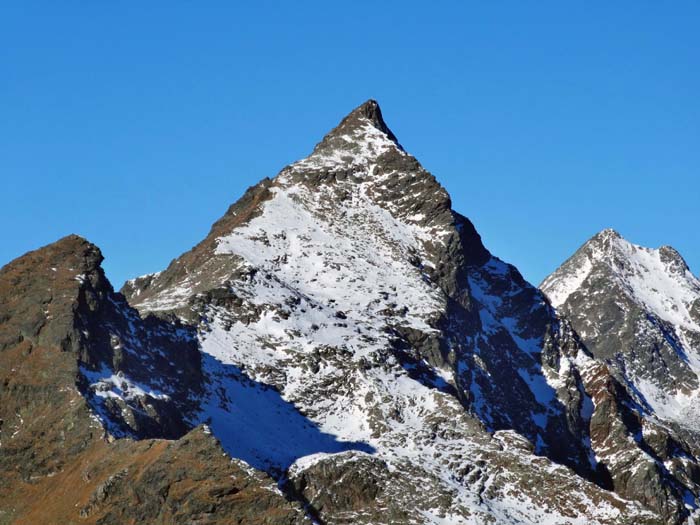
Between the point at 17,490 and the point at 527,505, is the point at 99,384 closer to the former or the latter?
the point at 17,490

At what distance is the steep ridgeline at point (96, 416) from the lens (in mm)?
155375

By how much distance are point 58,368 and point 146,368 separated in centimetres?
1458

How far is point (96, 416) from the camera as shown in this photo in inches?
6777

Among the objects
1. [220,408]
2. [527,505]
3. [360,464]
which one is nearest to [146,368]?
[220,408]

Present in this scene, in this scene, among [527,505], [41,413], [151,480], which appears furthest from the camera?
[527,505]

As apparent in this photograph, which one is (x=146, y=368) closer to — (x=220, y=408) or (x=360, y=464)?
(x=220, y=408)

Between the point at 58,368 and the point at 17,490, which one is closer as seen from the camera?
the point at 17,490

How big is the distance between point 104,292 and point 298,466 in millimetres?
30324

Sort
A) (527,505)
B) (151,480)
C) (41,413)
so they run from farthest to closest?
(527,505) → (41,413) → (151,480)

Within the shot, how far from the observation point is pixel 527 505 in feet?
623

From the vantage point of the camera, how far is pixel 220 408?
19550 centimetres

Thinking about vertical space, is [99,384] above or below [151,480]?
above

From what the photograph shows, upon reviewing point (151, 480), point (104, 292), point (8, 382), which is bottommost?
point (151, 480)

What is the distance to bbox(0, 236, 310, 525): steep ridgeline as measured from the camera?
510 ft
